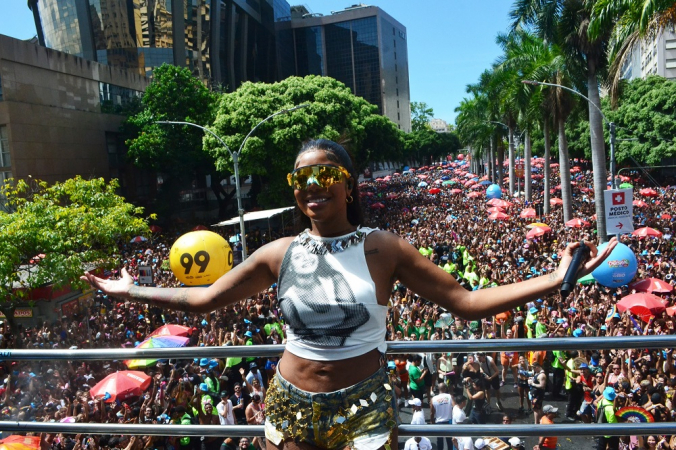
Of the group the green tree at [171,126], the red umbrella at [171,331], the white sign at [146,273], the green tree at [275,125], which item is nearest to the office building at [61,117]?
the green tree at [171,126]

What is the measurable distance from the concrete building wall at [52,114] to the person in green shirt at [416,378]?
2726 centimetres

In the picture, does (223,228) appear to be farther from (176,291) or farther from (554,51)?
(176,291)

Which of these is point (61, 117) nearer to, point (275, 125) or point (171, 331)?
point (275, 125)

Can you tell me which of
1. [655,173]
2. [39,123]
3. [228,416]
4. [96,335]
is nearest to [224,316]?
[96,335]

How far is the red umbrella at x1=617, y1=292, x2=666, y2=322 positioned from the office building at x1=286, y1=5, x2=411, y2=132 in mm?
92563

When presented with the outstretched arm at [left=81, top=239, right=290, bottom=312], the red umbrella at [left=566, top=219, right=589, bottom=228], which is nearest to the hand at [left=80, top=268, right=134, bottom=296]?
the outstretched arm at [left=81, top=239, right=290, bottom=312]

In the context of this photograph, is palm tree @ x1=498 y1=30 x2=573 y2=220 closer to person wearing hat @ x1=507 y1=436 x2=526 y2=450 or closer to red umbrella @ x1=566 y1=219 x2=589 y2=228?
red umbrella @ x1=566 y1=219 x2=589 y2=228

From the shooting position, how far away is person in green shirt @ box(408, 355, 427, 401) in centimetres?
909

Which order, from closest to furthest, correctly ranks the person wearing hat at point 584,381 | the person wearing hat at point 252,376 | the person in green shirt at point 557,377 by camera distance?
1. the person wearing hat at point 584,381
2. the person wearing hat at point 252,376
3. the person in green shirt at point 557,377

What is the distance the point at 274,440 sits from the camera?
2035mm

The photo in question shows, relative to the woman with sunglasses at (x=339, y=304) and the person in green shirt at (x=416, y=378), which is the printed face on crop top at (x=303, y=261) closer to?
the woman with sunglasses at (x=339, y=304)

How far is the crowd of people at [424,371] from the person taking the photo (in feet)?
22.7

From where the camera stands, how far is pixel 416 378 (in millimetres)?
9133

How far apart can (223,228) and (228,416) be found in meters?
25.9
